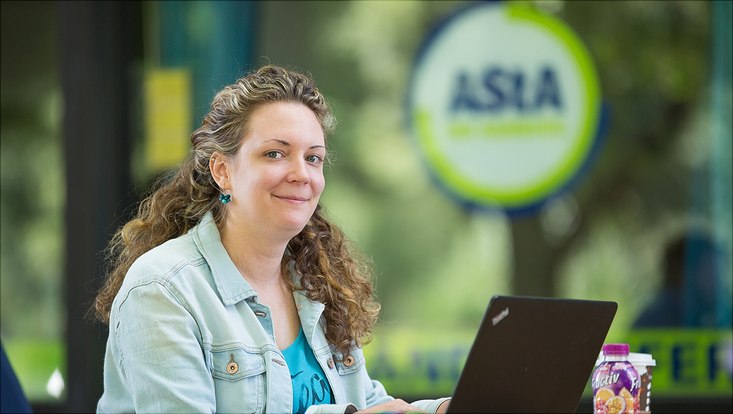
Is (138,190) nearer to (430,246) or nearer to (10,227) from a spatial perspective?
(10,227)

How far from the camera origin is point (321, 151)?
10.5ft

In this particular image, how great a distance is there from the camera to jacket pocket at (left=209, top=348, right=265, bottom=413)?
2.92m

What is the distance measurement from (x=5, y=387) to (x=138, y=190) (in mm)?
2315

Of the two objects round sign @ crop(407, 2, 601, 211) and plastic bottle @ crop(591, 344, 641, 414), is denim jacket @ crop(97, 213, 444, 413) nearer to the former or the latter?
plastic bottle @ crop(591, 344, 641, 414)

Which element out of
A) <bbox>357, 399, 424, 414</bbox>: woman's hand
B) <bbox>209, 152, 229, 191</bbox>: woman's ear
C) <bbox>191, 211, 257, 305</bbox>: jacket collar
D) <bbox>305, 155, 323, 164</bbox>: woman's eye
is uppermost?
<bbox>305, 155, 323, 164</bbox>: woman's eye

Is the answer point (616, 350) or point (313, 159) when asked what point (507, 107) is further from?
point (616, 350)

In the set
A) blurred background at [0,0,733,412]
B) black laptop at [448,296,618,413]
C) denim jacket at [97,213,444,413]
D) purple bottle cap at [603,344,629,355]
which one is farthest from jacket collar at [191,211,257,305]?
blurred background at [0,0,733,412]

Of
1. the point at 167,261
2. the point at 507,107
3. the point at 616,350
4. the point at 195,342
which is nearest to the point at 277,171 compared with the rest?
the point at 167,261

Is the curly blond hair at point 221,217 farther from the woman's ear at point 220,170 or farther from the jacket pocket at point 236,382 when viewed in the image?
the jacket pocket at point 236,382

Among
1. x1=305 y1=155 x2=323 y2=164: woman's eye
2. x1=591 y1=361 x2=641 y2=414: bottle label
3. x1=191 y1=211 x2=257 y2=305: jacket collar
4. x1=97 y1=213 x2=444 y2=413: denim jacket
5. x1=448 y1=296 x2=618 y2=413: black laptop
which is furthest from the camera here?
x1=305 y1=155 x2=323 y2=164: woman's eye

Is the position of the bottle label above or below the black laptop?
below

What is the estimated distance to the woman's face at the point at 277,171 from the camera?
310 centimetres

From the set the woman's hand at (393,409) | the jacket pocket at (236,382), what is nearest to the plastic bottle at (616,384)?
the woman's hand at (393,409)

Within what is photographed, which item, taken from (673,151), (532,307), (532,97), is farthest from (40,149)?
(532,307)
